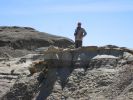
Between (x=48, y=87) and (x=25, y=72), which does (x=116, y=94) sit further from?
(x=25, y=72)

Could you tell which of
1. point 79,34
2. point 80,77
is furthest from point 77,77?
point 79,34

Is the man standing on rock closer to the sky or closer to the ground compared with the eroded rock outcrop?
closer to the sky

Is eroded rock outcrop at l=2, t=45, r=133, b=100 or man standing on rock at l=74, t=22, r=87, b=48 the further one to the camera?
man standing on rock at l=74, t=22, r=87, b=48

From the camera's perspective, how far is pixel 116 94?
1997 cm

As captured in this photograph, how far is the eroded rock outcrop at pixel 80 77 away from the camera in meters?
20.6

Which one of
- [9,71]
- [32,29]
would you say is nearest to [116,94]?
[9,71]

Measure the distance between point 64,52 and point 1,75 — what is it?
6431 mm

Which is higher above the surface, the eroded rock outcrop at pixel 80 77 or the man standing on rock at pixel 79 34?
the man standing on rock at pixel 79 34

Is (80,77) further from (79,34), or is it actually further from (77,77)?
(79,34)

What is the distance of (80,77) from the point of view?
22.7 meters

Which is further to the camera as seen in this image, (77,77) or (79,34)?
(79,34)

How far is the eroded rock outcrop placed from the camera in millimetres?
20625

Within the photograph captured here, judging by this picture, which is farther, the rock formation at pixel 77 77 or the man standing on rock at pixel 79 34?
the man standing on rock at pixel 79 34

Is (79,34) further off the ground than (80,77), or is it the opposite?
(79,34)
